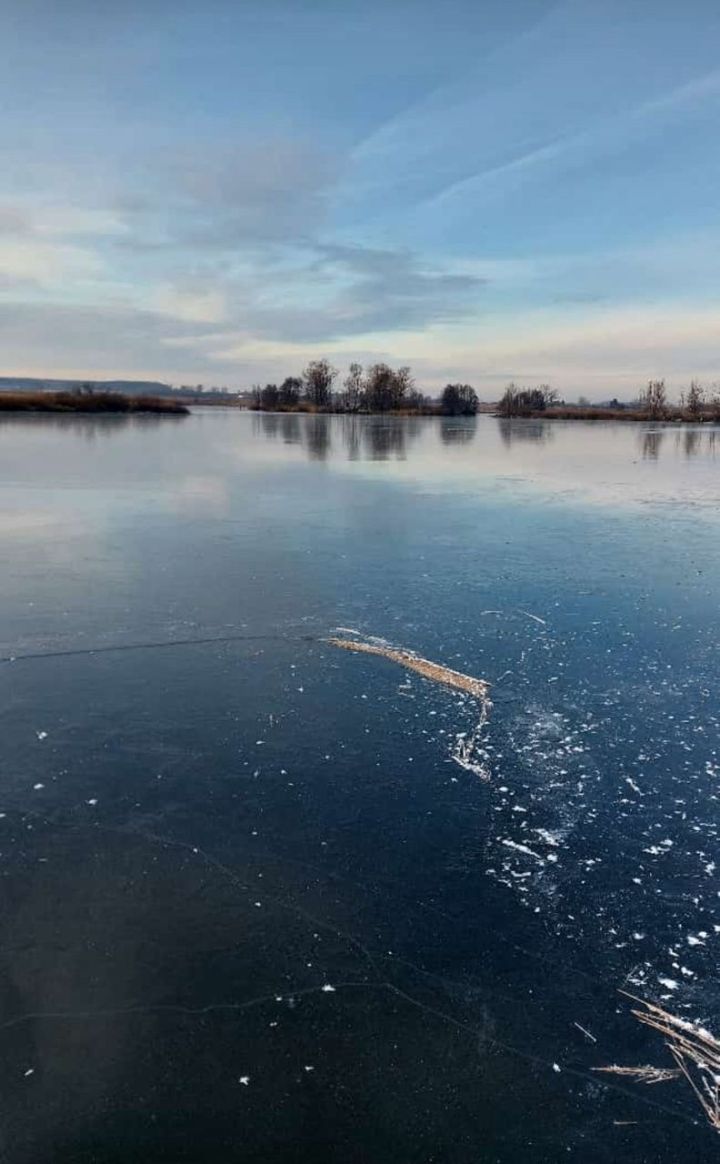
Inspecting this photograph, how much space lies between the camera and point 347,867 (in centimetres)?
374

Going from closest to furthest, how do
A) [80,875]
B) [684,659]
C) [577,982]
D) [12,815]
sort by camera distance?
1. [577,982]
2. [80,875]
3. [12,815]
4. [684,659]

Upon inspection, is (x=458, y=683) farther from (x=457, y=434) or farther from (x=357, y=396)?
(x=357, y=396)

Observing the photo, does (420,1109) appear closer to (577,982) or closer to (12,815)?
(577,982)

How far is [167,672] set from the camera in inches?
236

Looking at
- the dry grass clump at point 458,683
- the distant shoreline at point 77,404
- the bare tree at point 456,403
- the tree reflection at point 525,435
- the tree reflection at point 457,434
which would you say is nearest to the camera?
the dry grass clump at point 458,683

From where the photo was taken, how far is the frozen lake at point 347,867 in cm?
254

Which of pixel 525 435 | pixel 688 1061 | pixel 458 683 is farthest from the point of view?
pixel 525 435

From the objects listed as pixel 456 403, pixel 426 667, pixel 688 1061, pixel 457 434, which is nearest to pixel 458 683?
pixel 426 667

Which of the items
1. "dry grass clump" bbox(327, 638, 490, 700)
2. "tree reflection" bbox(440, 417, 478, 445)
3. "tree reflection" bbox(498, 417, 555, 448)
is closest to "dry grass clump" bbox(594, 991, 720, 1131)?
"dry grass clump" bbox(327, 638, 490, 700)

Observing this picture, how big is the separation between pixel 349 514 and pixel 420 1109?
11220 mm

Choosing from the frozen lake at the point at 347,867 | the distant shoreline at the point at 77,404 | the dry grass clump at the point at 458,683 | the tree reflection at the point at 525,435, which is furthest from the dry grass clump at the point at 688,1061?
the distant shoreline at the point at 77,404

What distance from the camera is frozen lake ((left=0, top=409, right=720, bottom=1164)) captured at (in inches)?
100

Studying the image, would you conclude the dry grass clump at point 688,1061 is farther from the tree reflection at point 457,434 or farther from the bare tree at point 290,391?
the bare tree at point 290,391

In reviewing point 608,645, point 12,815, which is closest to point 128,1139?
point 12,815
